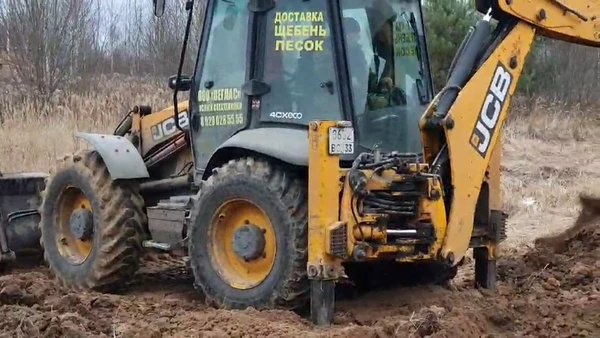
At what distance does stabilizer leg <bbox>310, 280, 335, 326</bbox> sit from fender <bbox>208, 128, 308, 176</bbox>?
27.8 inches

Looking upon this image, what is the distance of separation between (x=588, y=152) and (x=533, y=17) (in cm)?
1117

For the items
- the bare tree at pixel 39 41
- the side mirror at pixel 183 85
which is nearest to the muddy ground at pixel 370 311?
the side mirror at pixel 183 85

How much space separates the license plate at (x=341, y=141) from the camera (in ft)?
17.5

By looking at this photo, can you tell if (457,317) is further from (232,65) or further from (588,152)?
(588,152)

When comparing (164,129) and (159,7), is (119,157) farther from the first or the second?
(159,7)

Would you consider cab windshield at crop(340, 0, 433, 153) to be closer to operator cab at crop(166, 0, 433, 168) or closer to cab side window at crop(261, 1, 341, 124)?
operator cab at crop(166, 0, 433, 168)

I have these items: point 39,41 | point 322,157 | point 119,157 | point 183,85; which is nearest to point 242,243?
point 322,157

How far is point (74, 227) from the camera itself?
23.6 feet

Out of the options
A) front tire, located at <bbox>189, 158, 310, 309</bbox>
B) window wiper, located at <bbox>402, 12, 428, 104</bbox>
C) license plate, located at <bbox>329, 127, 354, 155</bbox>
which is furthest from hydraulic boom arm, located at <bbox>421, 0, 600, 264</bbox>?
front tire, located at <bbox>189, 158, 310, 309</bbox>

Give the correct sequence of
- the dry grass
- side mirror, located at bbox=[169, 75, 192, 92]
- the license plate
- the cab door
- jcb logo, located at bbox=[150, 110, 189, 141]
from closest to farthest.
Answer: the license plate < the cab door < side mirror, located at bbox=[169, 75, 192, 92] < jcb logo, located at bbox=[150, 110, 189, 141] < the dry grass

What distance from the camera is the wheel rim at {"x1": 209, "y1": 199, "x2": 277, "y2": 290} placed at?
5848 mm

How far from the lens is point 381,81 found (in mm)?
6219

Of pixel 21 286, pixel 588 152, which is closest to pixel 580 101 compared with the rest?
pixel 588 152

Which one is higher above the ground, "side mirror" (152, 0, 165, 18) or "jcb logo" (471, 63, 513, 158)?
"side mirror" (152, 0, 165, 18)
